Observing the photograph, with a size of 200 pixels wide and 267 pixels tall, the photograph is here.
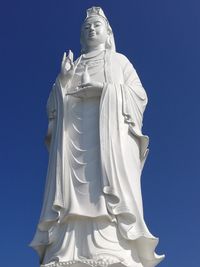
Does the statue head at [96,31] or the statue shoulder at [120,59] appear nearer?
the statue shoulder at [120,59]

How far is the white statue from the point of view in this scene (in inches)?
302

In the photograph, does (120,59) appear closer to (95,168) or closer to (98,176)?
(95,168)

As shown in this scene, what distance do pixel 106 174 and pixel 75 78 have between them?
213 cm

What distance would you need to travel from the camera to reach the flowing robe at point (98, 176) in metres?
7.67

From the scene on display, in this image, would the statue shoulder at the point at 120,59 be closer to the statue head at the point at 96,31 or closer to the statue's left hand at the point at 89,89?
the statue head at the point at 96,31

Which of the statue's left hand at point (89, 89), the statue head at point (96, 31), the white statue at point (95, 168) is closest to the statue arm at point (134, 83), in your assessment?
the white statue at point (95, 168)

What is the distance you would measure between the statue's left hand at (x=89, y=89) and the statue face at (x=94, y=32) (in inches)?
55.1

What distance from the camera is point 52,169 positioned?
336 inches

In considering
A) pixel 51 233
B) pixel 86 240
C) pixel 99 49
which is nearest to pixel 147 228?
pixel 86 240

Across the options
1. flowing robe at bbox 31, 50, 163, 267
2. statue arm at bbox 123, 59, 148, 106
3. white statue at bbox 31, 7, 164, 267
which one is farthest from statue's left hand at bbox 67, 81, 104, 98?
statue arm at bbox 123, 59, 148, 106

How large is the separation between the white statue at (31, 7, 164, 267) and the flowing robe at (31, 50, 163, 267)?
1 centimetres

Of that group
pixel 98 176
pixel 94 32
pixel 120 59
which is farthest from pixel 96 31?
pixel 98 176

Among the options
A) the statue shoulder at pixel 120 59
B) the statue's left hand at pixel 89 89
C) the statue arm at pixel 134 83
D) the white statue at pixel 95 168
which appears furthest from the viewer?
the statue shoulder at pixel 120 59

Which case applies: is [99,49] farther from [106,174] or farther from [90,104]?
[106,174]
